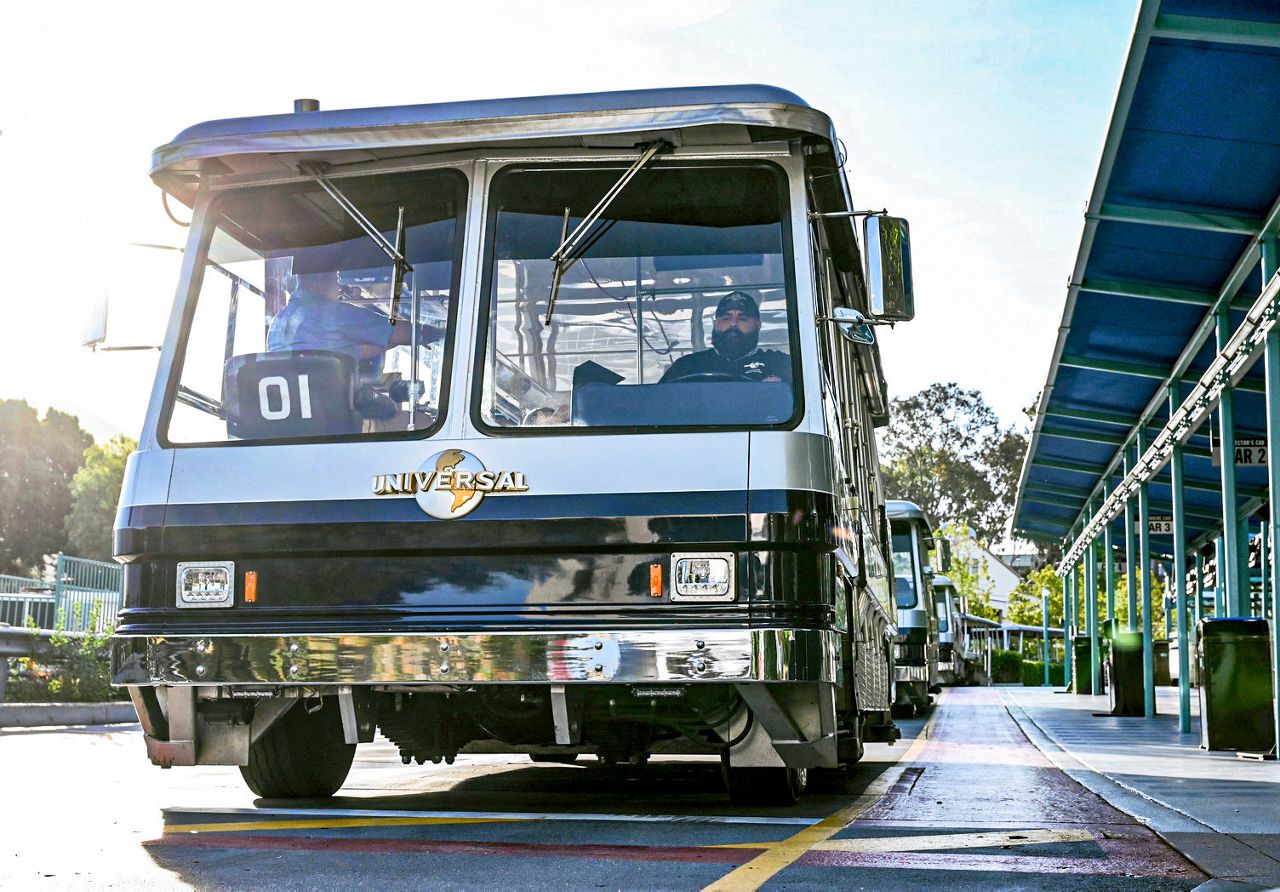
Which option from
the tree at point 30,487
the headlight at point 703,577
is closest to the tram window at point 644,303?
the headlight at point 703,577

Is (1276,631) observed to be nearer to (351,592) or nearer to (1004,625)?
(351,592)

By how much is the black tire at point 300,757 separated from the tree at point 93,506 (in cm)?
5905

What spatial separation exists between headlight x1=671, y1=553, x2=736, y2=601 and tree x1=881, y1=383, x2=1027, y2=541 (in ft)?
223

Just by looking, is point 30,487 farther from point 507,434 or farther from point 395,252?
point 507,434

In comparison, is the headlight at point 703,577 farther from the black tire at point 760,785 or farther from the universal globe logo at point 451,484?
the black tire at point 760,785

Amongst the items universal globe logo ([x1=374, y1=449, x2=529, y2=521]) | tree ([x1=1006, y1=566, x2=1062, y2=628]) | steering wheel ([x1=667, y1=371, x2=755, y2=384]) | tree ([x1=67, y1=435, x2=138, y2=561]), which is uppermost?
tree ([x1=67, y1=435, x2=138, y2=561])

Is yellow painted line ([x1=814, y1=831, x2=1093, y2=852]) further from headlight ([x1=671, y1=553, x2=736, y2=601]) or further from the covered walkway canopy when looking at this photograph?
Result: the covered walkway canopy

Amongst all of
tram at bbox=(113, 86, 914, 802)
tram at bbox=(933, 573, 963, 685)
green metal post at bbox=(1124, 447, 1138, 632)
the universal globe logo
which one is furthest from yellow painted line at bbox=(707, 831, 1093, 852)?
tram at bbox=(933, 573, 963, 685)

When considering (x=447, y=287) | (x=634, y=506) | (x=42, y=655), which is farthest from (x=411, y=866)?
(x=42, y=655)

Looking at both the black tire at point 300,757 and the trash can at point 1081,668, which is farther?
the trash can at point 1081,668

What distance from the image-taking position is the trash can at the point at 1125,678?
22.8 meters

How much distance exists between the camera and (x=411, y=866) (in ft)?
17.9

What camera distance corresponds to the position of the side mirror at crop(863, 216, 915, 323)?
21.6 ft

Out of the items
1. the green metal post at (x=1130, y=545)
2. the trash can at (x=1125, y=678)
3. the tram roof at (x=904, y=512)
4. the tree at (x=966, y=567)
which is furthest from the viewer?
the tree at (x=966, y=567)
